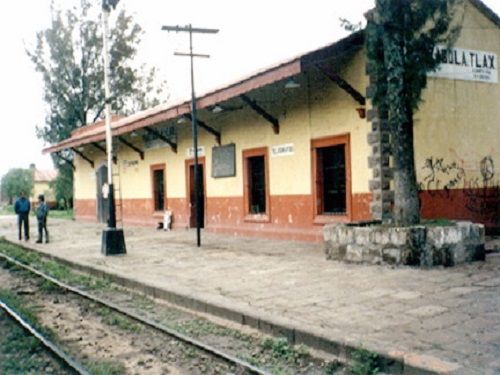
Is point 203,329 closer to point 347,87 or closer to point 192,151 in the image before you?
point 347,87

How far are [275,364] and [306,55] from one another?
7.03m

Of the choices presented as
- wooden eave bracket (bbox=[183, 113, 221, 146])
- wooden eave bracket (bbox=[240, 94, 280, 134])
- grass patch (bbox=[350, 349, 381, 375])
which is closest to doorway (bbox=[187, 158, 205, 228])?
wooden eave bracket (bbox=[183, 113, 221, 146])

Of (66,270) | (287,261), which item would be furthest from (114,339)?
(66,270)

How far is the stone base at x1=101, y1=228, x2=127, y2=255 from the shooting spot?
38.9 ft

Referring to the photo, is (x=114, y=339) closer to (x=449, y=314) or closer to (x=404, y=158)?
(x=449, y=314)

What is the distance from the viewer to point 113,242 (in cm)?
1191

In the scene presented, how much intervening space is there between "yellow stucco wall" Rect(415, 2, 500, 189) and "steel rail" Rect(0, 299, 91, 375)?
8.33 metres

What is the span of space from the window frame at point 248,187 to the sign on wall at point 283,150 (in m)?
0.35

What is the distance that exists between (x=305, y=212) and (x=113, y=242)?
14.9 feet

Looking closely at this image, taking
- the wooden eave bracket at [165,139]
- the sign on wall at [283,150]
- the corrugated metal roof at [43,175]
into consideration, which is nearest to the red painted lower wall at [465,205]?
the sign on wall at [283,150]

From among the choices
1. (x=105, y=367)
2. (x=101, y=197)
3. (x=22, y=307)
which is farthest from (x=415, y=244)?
(x=101, y=197)

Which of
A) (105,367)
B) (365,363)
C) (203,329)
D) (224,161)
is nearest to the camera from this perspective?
(365,363)

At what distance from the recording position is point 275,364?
4.75m

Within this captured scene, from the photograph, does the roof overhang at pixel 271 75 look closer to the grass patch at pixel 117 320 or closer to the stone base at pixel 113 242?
the stone base at pixel 113 242
